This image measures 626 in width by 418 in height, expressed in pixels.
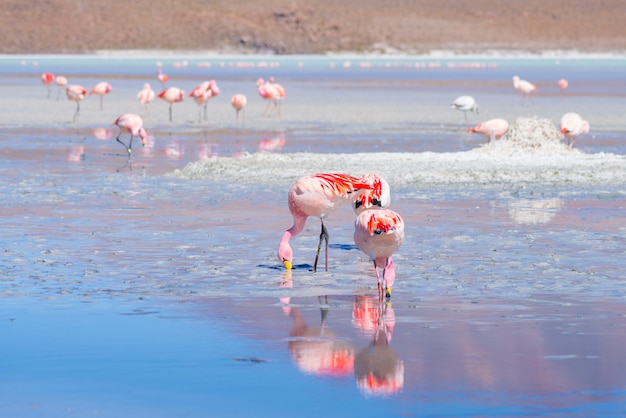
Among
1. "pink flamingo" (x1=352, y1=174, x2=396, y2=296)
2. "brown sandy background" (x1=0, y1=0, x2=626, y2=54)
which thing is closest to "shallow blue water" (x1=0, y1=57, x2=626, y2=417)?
"pink flamingo" (x1=352, y1=174, x2=396, y2=296)

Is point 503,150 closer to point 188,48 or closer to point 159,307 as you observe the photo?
point 159,307

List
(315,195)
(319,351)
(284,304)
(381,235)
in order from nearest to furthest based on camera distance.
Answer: (319,351), (381,235), (284,304), (315,195)

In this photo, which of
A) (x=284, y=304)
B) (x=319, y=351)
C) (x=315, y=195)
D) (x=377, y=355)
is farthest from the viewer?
(x=315, y=195)

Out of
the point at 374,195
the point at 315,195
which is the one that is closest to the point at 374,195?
the point at 374,195

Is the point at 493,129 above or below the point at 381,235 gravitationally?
above

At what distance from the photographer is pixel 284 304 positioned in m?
8.05

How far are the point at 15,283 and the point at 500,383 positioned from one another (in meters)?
4.01

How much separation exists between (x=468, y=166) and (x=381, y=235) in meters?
9.92

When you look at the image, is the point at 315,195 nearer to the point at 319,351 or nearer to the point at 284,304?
the point at 284,304

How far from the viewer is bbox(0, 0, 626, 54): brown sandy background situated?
4665 inches

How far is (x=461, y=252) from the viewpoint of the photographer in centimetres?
1013

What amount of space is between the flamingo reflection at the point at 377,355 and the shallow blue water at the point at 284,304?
0.02 metres

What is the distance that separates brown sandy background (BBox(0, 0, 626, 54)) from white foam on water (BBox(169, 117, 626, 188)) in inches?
3886

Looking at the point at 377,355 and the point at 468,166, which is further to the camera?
the point at 468,166
